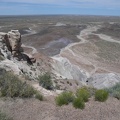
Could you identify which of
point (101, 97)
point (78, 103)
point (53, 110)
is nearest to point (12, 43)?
point (101, 97)

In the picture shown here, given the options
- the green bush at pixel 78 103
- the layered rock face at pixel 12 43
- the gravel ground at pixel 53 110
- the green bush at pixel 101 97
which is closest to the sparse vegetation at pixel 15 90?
the gravel ground at pixel 53 110

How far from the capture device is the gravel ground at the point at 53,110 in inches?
455

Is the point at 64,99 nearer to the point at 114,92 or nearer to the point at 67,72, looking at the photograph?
the point at 114,92

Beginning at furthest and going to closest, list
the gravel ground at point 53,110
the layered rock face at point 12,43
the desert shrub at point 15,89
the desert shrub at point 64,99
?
the layered rock face at point 12,43 → the desert shrub at point 15,89 → the desert shrub at point 64,99 → the gravel ground at point 53,110

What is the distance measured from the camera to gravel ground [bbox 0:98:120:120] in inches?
455

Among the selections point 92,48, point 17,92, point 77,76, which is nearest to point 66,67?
point 77,76

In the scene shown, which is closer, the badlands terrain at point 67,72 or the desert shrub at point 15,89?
the badlands terrain at point 67,72

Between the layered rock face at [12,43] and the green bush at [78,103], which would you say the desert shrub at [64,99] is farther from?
the layered rock face at [12,43]

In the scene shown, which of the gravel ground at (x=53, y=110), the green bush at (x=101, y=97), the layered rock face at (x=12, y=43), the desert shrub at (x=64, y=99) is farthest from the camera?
the layered rock face at (x=12, y=43)

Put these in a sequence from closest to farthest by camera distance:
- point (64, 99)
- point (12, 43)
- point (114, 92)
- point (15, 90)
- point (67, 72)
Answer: point (64, 99)
point (15, 90)
point (114, 92)
point (12, 43)
point (67, 72)

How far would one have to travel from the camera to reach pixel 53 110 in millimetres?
12062

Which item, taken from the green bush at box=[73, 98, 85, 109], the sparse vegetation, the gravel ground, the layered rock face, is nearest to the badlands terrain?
the gravel ground

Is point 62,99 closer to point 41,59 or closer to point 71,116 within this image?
point 71,116

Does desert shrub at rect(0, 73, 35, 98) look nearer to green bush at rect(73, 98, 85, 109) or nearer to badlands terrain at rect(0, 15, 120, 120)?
badlands terrain at rect(0, 15, 120, 120)
